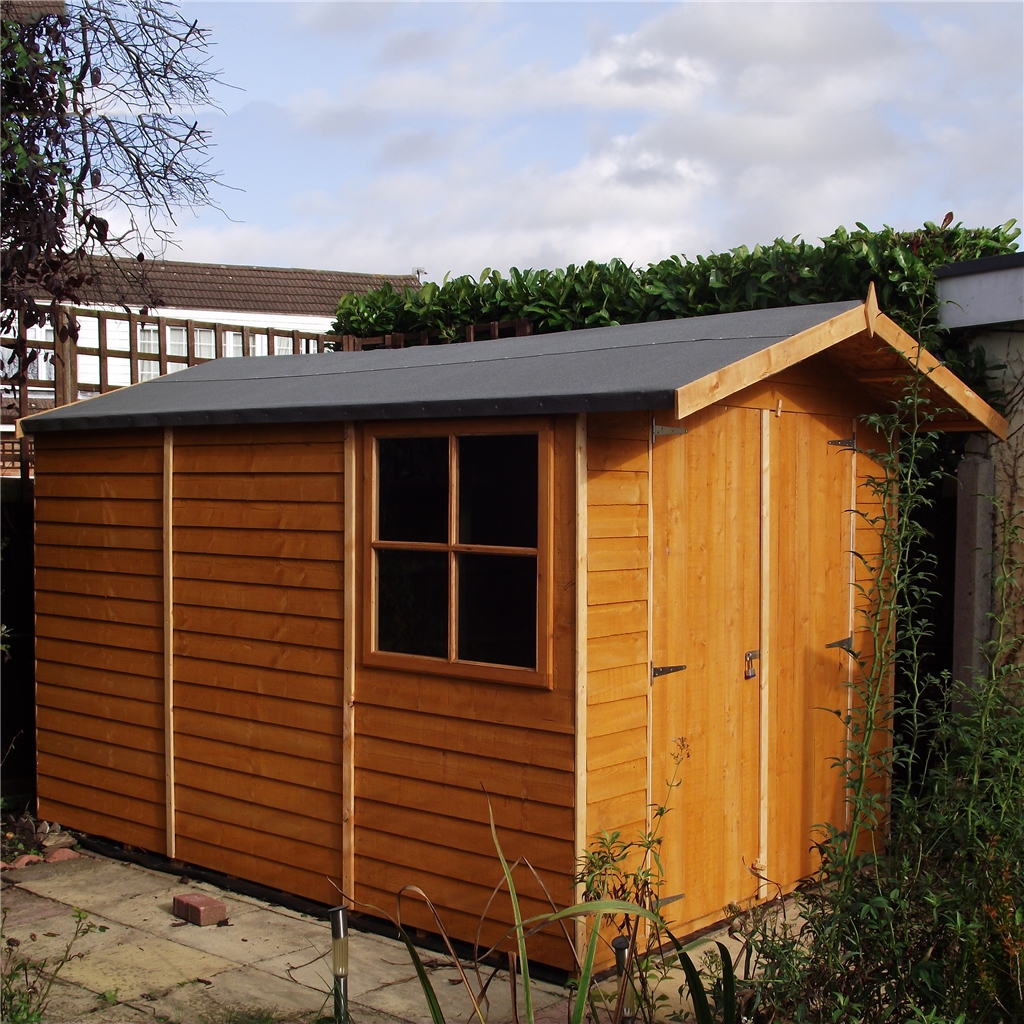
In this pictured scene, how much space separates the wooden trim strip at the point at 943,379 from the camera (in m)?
5.30

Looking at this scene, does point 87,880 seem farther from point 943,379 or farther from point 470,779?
point 943,379

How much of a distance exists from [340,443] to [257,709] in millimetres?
1490

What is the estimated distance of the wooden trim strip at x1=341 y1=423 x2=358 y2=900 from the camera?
5.46m

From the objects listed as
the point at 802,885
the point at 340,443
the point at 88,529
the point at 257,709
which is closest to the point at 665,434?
the point at 340,443

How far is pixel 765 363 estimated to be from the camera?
4.63m

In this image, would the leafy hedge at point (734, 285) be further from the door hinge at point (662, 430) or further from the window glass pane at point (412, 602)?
the window glass pane at point (412, 602)

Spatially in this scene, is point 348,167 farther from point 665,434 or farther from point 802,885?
point 802,885

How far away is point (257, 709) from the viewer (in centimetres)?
593

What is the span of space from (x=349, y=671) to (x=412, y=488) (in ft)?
3.14

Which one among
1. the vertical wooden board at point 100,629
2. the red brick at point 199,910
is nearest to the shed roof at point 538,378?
the vertical wooden board at point 100,629

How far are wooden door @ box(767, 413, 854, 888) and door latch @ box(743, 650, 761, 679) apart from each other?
149 mm

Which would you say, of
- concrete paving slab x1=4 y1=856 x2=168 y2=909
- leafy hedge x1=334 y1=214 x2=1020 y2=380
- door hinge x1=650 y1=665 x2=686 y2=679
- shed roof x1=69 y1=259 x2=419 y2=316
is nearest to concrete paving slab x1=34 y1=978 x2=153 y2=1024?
concrete paving slab x1=4 y1=856 x2=168 y2=909

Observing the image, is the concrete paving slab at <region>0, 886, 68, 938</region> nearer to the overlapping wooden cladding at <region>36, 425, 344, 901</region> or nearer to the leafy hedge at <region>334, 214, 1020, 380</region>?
the overlapping wooden cladding at <region>36, 425, 344, 901</region>

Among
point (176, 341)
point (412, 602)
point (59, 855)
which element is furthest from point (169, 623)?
point (176, 341)
